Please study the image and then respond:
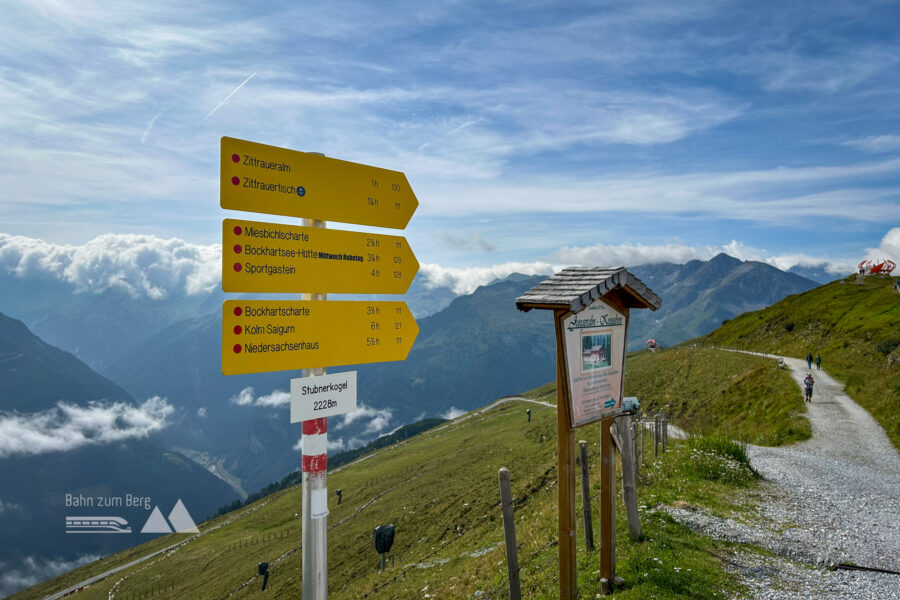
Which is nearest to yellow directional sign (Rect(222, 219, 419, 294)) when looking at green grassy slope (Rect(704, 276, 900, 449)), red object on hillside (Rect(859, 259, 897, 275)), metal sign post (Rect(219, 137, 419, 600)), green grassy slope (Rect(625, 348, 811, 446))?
metal sign post (Rect(219, 137, 419, 600))

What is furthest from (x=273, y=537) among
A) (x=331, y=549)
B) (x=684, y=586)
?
(x=684, y=586)

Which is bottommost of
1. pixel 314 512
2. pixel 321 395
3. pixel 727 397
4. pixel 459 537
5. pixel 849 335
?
pixel 459 537

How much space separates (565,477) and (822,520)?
485 inches

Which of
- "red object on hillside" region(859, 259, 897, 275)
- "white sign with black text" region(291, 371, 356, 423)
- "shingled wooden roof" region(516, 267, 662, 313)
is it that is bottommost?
"white sign with black text" region(291, 371, 356, 423)

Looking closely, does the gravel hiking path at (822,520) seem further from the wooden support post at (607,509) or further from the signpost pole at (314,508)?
the signpost pole at (314,508)

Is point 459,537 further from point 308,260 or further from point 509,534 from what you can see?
point 308,260

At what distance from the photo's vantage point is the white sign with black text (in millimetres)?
5898

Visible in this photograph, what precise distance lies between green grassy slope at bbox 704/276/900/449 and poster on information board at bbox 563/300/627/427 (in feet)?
91.2

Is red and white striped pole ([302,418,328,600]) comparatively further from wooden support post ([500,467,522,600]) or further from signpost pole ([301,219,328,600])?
wooden support post ([500,467,522,600])

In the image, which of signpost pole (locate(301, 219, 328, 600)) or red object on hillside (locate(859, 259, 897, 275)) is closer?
signpost pole (locate(301, 219, 328, 600))

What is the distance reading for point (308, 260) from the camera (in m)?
6.07

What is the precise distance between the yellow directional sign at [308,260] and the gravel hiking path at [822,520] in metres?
9.78

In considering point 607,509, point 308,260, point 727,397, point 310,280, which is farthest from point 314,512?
point 727,397

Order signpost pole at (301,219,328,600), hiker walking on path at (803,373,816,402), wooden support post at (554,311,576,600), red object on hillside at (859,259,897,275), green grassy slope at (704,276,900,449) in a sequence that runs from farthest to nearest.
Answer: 1. red object on hillside at (859,259,897,275)
2. green grassy slope at (704,276,900,449)
3. hiker walking on path at (803,373,816,402)
4. wooden support post at (554,311,576,600)
5. signpost pole at (301,219,328,600)
